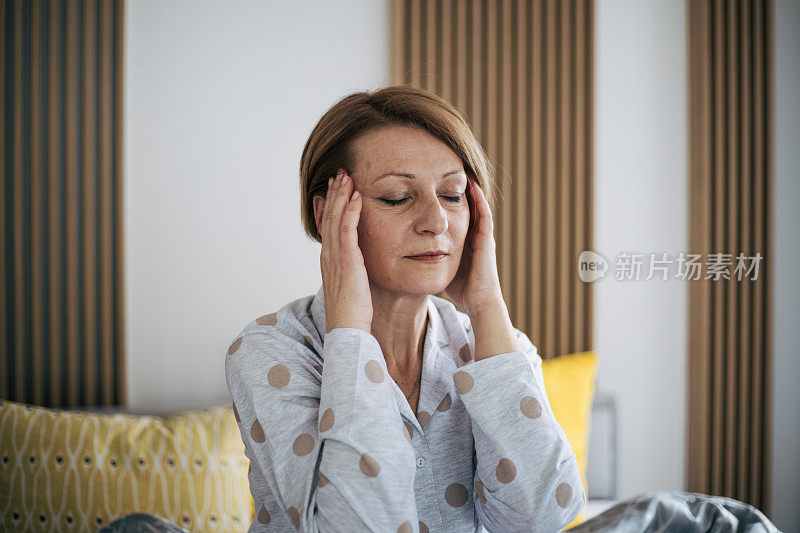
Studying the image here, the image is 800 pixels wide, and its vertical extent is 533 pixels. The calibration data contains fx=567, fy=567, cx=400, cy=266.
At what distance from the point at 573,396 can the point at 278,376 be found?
1.30 meters

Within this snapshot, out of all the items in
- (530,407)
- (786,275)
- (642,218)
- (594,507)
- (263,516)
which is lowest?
(594,507)

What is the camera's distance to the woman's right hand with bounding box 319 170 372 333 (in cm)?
102

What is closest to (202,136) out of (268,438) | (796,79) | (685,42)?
(268,438)

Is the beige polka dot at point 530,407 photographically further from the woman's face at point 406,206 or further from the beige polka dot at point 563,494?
the woman's face at point 406,206

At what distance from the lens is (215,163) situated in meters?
2.11

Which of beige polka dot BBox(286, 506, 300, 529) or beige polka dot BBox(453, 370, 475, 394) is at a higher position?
beige polka dot BBox(453, 370, 475, 394)

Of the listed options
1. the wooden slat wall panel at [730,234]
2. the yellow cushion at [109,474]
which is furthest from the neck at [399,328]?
the wooden slat wall panel at [730,234]

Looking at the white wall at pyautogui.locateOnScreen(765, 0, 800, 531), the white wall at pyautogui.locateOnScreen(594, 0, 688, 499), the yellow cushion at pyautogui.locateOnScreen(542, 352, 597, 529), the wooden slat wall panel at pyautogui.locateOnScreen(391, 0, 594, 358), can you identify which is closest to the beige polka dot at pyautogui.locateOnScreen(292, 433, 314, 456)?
the yellow cushion at pyautogui.locateOnScreen(542, 352, 597, 529)

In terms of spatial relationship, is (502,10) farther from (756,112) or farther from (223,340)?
(223,340)

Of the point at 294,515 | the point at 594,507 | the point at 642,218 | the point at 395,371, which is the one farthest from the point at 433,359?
the point at 642,218

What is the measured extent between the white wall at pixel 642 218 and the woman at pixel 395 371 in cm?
129

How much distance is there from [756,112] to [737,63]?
22 cm

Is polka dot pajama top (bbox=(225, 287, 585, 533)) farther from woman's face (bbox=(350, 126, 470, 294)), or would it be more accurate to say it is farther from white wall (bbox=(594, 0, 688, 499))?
white wall (bbox=(594, 0, 688, 499))

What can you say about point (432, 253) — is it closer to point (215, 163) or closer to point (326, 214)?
point (326, 214)
